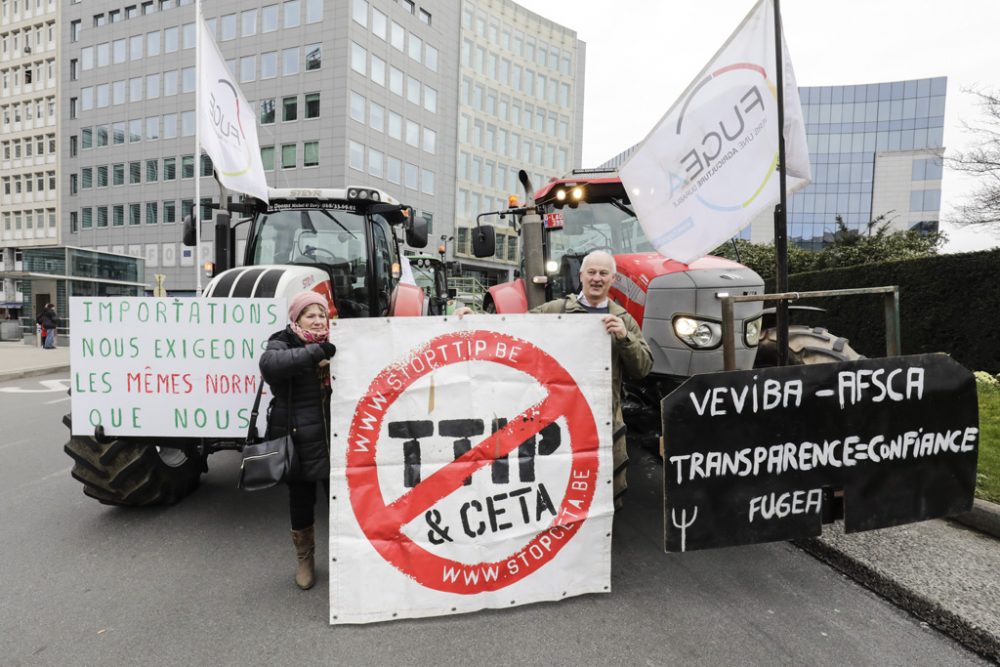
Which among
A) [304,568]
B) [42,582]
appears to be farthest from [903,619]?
[42,582]

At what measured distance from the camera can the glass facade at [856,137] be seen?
61125 mm

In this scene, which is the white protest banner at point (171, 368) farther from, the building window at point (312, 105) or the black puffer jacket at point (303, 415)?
the building window at point (312, 105)

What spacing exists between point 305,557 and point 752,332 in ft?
10.9

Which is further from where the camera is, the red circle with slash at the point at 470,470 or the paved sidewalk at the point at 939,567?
the red circle with slash at the point at 470,470

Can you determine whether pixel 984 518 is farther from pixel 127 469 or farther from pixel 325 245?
pixel 127 469

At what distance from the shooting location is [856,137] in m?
63.6

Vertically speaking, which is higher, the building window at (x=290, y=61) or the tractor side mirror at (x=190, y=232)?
the building window at (x=290, y=61)

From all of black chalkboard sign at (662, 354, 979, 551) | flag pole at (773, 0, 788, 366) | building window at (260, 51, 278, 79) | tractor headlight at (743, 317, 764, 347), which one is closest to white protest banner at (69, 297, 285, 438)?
black chalkboard sign at (662, 354, 979, 551)

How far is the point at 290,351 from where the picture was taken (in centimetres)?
291

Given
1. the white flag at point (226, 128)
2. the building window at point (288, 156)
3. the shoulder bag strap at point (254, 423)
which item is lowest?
the shoulder bag strap at point (254, 423)

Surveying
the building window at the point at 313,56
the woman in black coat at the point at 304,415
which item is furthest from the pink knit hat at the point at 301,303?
the building window at the point at 313,56

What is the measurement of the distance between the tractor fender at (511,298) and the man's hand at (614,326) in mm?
2023

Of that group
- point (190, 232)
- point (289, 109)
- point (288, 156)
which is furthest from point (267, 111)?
point (190, 232)

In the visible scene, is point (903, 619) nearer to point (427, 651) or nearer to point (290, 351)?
point (427, 651)
